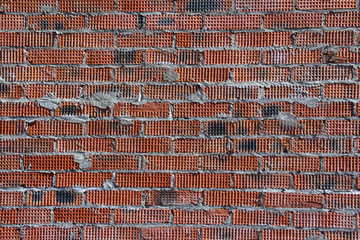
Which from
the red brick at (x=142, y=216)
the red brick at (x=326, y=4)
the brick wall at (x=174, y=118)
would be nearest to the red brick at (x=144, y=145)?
the brick wall at (x=174, y=118)

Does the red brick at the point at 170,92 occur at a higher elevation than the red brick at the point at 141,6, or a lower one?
lower

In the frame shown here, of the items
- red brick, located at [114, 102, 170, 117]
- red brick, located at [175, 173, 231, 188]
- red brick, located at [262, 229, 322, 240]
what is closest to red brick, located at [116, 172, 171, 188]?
red brick, located at [175, 173, 231, 188]

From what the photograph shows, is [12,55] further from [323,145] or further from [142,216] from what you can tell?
[323,145]

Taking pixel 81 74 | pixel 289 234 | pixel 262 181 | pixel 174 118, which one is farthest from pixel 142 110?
pixel 289 234

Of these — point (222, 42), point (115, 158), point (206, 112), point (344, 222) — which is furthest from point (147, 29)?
point (344, 222)

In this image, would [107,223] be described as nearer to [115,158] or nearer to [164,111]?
[115,158]

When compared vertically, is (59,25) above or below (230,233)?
above

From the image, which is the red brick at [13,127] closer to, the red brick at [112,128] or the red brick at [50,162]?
the red brick at [50,162]
